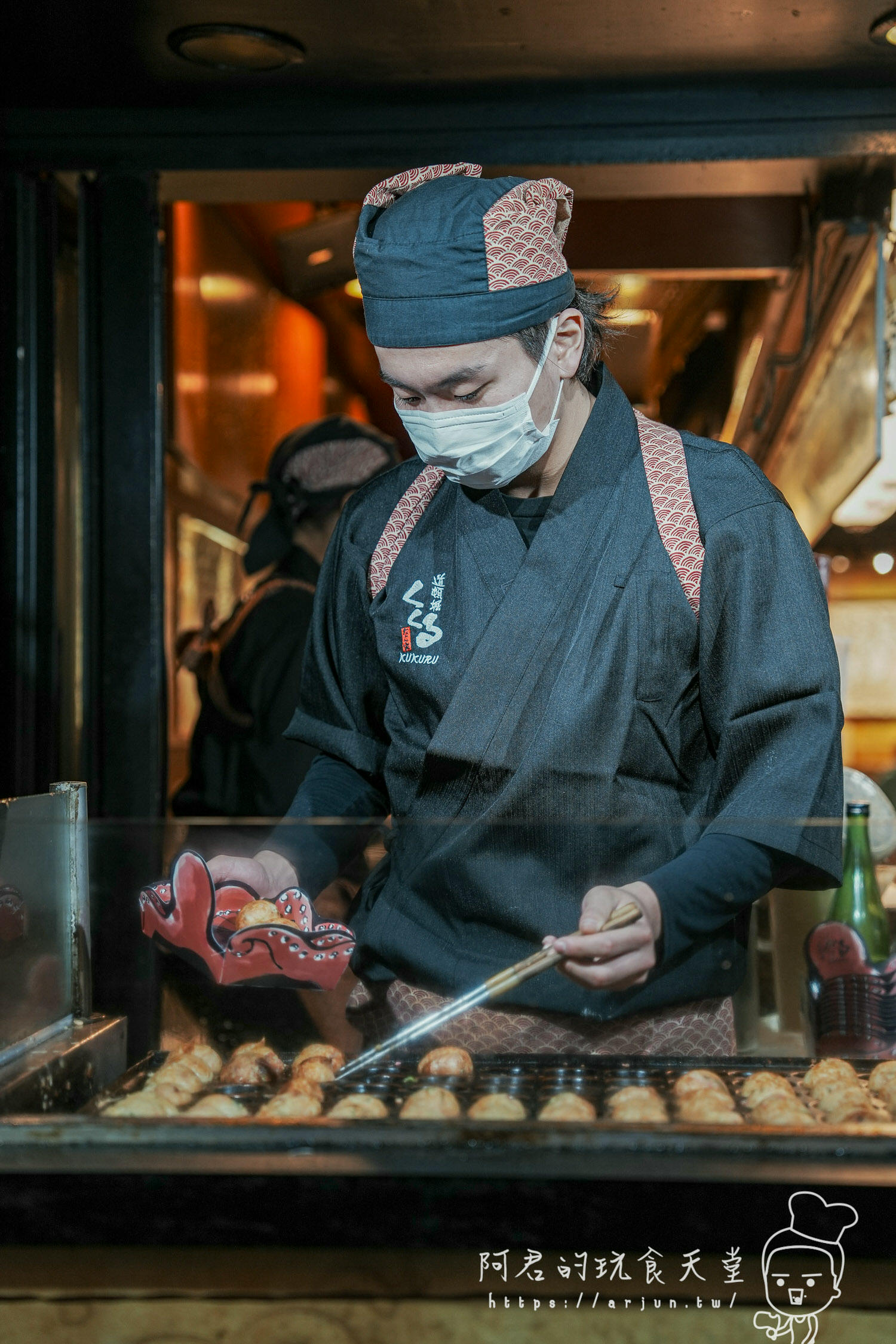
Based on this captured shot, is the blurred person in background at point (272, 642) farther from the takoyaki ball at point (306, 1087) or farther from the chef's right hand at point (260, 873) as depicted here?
the takoyaki ball at point (306, 1087)

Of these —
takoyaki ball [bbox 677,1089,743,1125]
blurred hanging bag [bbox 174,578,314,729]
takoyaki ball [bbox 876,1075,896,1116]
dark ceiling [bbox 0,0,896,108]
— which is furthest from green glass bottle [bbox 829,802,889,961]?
blurred hanging bag [bbox 174,578,314,729]

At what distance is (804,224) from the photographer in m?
2.97

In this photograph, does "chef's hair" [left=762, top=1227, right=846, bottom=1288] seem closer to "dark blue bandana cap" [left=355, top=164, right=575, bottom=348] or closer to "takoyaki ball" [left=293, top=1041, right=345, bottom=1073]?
"takoyaki ball" [left=293, top=1041, right=345, bottom=1073]

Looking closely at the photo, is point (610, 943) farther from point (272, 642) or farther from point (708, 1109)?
point (272, 642)

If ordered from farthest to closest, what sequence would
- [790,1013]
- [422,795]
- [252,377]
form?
[252,377]
[422,795]
[790,1013]

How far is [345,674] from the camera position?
176 cm

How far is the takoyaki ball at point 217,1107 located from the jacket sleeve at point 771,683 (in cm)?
56

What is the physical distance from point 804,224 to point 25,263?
69.8 inches

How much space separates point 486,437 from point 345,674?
411mm

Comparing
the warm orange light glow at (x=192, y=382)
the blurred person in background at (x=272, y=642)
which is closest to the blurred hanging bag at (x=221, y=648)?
the blurred person in background at (x=272, y=642)

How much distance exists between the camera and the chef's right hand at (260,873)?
1342 millimetres

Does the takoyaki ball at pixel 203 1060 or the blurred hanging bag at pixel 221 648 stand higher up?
the blurred hanging bag at pixel 221 648

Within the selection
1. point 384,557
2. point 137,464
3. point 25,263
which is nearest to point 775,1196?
point 384,557

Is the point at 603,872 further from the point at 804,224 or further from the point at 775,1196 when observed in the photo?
the point at 804,224
